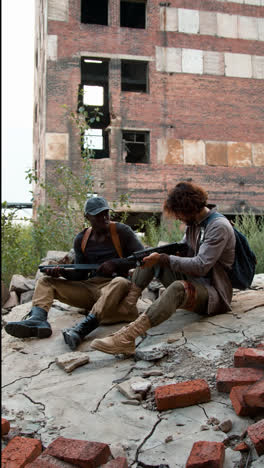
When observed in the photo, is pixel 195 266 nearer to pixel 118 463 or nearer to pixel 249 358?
pixel 249 358

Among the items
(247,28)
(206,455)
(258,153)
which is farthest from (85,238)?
(247,28)

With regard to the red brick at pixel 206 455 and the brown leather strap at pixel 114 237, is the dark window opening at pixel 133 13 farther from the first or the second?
the red brick at pixel 206 455

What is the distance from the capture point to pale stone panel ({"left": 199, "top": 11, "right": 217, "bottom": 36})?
15336 mm

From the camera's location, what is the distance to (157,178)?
47.9 ft

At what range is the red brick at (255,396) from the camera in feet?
7.39

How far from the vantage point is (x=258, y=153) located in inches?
608

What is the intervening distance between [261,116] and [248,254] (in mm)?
13216

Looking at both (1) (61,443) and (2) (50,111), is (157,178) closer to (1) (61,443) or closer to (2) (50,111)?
(2) (50,111)

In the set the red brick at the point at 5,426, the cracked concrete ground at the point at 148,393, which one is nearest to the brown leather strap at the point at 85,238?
the cracked concrete ground at the point at 148,393

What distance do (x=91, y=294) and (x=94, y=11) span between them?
53.0 ft

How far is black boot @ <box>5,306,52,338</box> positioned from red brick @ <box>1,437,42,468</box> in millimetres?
1554

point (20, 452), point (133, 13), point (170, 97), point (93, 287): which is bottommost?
point (20, 452)

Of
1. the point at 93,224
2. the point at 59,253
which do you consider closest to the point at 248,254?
the point at 93,224

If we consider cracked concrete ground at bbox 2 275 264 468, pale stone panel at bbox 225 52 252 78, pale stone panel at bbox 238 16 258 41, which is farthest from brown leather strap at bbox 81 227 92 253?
pale stone panel at bbox 238 16 258 41
